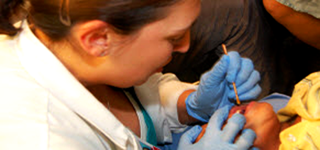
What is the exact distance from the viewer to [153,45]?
0.84 m

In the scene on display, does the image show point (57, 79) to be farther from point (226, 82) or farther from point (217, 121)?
point (226, 82)

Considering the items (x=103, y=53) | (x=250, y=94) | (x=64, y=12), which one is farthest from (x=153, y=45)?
(x=250, y=94)

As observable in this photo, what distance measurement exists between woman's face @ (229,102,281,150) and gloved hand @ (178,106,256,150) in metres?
0.08

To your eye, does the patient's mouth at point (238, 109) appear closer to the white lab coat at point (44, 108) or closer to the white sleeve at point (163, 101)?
the white sleeve at point (163, 101)

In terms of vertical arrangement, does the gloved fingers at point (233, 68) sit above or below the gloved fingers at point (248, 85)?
above

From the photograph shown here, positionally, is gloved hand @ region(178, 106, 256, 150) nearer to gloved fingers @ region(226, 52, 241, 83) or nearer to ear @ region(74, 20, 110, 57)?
gloved fingers @ region(226, 52, 241, 83)

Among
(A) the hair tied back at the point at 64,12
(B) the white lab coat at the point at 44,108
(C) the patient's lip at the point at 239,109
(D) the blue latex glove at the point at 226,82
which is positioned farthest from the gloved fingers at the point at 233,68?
(A) the hair tied back at the point at 64,12

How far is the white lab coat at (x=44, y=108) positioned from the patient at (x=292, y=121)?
0.43m

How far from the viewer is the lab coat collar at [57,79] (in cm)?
79

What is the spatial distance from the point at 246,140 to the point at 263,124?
0.16 meters

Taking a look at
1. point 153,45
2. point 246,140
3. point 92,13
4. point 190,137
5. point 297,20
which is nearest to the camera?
point 92,13

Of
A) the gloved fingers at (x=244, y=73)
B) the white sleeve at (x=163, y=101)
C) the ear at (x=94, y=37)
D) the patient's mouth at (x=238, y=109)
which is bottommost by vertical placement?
the white sleeve at (x=163, y=101)

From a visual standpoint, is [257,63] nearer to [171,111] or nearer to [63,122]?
[171,111]

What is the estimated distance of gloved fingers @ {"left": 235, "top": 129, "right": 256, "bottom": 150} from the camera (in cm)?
99
